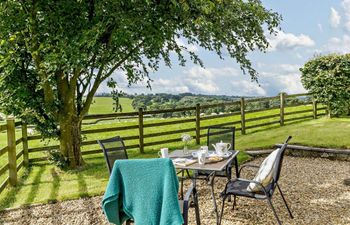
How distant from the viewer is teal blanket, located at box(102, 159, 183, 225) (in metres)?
2.66

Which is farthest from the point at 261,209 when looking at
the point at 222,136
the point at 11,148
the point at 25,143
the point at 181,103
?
the point at 181,103

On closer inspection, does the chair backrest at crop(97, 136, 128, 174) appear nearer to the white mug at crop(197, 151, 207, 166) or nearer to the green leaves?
the white mug at crop(197, 151, 207, 166)

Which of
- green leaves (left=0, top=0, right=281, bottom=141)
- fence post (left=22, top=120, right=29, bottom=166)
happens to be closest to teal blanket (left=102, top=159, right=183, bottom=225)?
green leaves (left=0, top=0, right=281, bottom=141)

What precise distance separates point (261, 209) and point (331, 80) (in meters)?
8.98

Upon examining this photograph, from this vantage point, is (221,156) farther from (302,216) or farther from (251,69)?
(251,69)

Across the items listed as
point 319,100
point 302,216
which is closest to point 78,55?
point 302,216

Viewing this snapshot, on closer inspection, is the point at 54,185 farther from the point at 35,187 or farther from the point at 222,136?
the point at 222,136

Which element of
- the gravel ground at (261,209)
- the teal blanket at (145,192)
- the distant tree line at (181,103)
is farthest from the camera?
the distant tree line at (181,103)

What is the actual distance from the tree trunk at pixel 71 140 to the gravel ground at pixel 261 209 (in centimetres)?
214

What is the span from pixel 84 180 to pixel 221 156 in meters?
2.99

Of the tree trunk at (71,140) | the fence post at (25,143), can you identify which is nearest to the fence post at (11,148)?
the tree trunk at (71,140)

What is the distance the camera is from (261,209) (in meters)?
4.32

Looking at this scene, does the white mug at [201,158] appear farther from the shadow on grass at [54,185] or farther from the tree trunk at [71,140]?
the tree trunk at [71,140]

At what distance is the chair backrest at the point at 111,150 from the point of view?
391 centimetres
